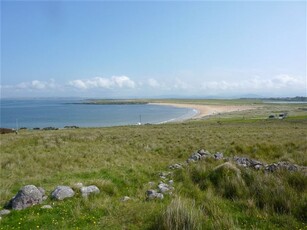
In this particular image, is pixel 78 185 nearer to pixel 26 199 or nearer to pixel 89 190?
pixel 89 190

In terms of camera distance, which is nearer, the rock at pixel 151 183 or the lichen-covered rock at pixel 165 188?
the lichen-covered rock at pixel 165 188

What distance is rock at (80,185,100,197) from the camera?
868 cm

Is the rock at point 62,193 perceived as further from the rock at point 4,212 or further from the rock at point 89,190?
the rock at point 4,212

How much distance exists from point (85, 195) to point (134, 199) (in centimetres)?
148

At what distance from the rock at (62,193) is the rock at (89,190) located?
31 cm

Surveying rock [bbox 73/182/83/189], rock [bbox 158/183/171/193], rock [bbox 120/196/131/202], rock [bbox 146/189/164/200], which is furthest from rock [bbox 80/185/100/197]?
rock [bbox 158/183/171/193]

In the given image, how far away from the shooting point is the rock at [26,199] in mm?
7781

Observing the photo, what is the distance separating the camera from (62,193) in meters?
8.51

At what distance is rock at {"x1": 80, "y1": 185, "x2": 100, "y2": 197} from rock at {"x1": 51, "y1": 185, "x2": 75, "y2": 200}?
0.31 meters

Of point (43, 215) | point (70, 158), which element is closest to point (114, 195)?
point (43, 215)

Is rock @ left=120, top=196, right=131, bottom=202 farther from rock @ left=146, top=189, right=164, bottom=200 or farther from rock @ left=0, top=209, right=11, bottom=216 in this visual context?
rock @ left=0, top=209, right=11, bottom=216

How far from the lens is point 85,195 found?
8539mm

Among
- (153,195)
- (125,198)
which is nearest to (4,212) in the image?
(125,198)

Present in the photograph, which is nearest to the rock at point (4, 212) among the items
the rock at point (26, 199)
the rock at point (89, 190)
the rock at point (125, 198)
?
the rock at point (26, 199)
